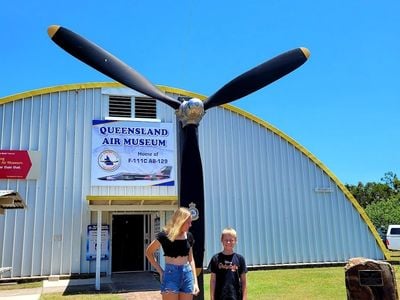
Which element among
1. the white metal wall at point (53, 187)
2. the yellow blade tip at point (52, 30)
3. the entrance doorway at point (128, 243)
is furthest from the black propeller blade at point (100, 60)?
the entrance doorway at point (128, 243)

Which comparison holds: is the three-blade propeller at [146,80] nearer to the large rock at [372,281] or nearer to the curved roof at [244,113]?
the large rock at [372,281]

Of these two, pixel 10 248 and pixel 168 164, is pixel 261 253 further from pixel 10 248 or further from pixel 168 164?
pixel 10 248

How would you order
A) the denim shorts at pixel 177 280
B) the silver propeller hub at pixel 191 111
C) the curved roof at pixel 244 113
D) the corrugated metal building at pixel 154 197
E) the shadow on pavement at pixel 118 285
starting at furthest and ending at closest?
1. the curved roof at pixel 244 113
2. the corrugated metal building at pixel 154 197
3. the shadow on pavement at pixel 118 285
4. the silver propeller hub at pixel 191 111
5. the denim shorts at pixel 177 280

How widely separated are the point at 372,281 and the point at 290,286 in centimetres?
662

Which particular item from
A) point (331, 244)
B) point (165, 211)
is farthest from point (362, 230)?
point (165, 211)

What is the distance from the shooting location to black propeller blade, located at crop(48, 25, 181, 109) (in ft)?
20.3

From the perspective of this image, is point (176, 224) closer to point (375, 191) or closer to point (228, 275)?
point (228, 275)

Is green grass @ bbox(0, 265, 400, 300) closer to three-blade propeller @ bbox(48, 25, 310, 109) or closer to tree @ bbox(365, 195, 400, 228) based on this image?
three-blade propeller @ bbox(48, 25, 310, 109)

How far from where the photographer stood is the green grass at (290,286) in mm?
9695

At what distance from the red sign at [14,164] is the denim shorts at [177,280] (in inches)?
442

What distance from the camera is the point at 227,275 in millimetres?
4789

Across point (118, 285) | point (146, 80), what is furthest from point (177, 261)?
point (118, 285)

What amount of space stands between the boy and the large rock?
141 cm

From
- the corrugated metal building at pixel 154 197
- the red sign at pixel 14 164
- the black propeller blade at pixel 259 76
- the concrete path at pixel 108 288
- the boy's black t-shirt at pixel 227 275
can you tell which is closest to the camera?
the boy's black t-shirt at pixel 227 275
